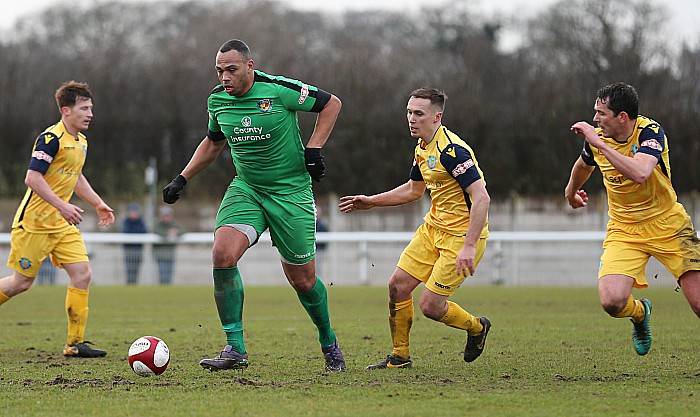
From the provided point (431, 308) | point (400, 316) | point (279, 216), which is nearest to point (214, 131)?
point (279, 216)

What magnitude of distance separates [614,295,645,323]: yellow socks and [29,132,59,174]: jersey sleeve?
5.03 metres

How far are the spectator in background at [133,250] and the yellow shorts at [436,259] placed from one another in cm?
1444

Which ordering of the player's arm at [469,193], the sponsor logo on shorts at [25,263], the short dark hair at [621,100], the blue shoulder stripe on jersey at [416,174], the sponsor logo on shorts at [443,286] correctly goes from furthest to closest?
the sponsor logo on shorts at [25,263] → the blue shoulder stripe on jersey at [416,174] → the sponsor logo on shorts at [443,286] → the short dark hair at [621,100] → the player's arm at [469,193]

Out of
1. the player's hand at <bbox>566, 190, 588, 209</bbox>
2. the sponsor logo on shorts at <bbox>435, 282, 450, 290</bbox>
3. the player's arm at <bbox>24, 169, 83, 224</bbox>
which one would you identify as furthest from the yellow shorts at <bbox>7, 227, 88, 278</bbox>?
the player's hand at <bbox>566, 190, 588, 209</bbox>

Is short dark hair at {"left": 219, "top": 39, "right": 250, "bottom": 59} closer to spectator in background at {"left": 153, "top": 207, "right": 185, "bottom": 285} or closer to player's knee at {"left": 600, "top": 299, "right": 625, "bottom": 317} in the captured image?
player's knee at {"left": 600, "top": 299, "right": 625, "bottom": 317}

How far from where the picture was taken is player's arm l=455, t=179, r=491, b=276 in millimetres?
7301

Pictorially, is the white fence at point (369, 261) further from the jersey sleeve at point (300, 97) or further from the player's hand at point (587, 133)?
the player's hand at point (587, 133)

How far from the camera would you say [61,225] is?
9.45 meters

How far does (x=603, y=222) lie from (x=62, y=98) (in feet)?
54.6

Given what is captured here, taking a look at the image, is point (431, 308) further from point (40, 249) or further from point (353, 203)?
point (40, 249)

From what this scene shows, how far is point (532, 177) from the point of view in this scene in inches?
1021

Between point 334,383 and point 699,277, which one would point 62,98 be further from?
point 699,277

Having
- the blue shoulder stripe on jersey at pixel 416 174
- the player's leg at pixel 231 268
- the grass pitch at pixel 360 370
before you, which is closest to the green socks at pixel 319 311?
the grass pitch at pixel 360 370

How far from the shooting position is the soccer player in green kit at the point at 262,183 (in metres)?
7.52
